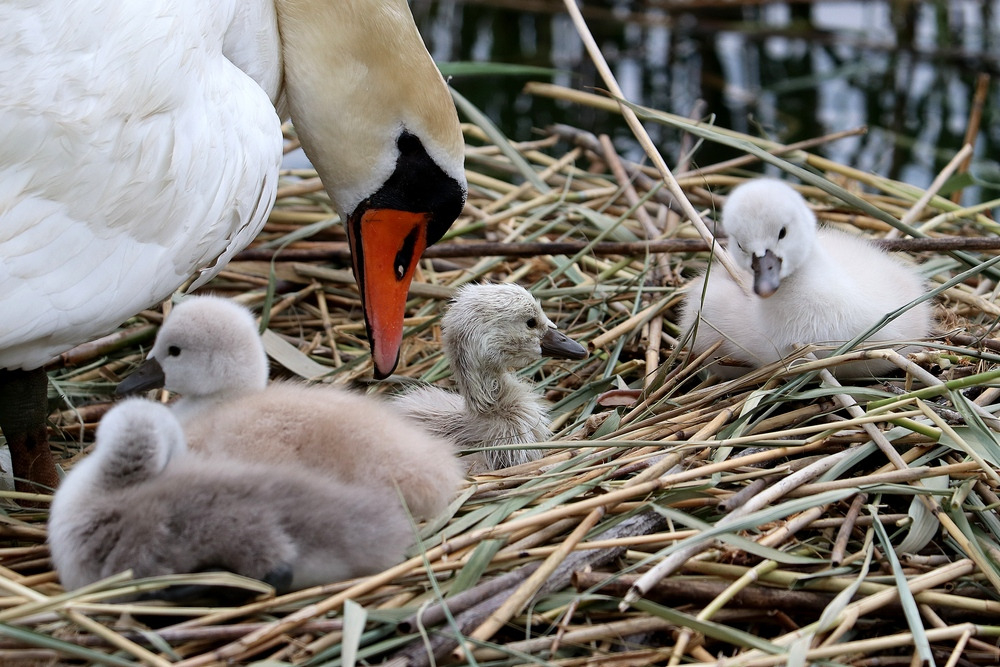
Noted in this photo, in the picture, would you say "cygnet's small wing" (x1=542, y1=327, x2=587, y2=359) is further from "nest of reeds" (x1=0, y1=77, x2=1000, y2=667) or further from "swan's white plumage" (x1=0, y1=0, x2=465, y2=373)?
"swan's white plumage" (x1=0, y1=0, x2=465, y2=373)

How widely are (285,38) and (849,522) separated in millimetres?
1498

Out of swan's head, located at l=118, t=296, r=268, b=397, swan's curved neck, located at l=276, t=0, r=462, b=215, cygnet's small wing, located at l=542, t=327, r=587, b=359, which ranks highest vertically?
swan's curved neck, located at l=276, t=0, r=462, b=215

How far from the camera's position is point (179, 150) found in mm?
2252

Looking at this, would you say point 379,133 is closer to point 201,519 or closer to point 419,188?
point 419,188

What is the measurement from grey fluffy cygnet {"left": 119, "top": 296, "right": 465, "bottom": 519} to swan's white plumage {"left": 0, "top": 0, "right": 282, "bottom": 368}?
16cm

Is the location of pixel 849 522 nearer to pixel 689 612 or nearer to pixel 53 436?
pixel 689 612

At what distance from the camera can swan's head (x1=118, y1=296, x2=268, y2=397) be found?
8.14 ft

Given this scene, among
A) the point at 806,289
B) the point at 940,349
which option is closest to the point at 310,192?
the point at 806,289

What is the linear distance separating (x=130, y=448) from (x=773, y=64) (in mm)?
5867

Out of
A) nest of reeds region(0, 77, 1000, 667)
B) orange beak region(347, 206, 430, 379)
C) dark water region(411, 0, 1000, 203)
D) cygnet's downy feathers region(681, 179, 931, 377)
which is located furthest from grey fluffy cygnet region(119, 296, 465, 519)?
dark water region(411, 0, 1000, 203)

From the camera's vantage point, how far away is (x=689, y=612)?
2.02m

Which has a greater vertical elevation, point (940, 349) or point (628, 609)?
point (940, 349)

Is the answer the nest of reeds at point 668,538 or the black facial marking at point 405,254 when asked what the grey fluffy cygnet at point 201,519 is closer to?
the nest of reeds at point 668,538

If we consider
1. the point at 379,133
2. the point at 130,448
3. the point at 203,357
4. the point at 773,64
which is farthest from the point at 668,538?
the point at 773,64
